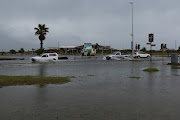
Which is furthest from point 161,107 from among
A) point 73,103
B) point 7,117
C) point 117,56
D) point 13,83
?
point 117,56

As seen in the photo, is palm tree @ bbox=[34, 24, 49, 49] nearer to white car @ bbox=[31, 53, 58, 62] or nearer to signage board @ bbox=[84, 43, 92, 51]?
signage board @ bbox=[84, 43, 92, 51]

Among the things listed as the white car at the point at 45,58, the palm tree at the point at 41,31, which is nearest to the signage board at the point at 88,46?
the palm tree at the point at 41,31

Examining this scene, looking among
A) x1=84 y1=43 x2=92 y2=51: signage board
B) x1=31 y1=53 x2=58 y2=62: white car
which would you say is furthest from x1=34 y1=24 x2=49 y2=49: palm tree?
x1=31 y1=53 x2=58 y2=62: white car

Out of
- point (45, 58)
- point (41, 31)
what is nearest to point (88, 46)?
point (41, 31)

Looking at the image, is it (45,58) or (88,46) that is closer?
(45,58)

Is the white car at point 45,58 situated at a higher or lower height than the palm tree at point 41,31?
lower

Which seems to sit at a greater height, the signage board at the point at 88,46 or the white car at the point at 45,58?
the signage board at the point at 88,46

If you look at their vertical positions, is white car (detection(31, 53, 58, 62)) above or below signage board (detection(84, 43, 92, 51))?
below

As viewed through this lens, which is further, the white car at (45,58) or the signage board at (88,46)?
the signage board at (88,46)

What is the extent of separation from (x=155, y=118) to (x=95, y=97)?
2.87 m

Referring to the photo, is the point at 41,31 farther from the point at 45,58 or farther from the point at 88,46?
the point at 45,58

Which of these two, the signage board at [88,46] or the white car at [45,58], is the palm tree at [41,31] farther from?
the white car at [45,58]

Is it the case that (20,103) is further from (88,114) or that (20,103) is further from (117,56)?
(117,56)

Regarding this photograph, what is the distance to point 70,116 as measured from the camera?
5.32m
